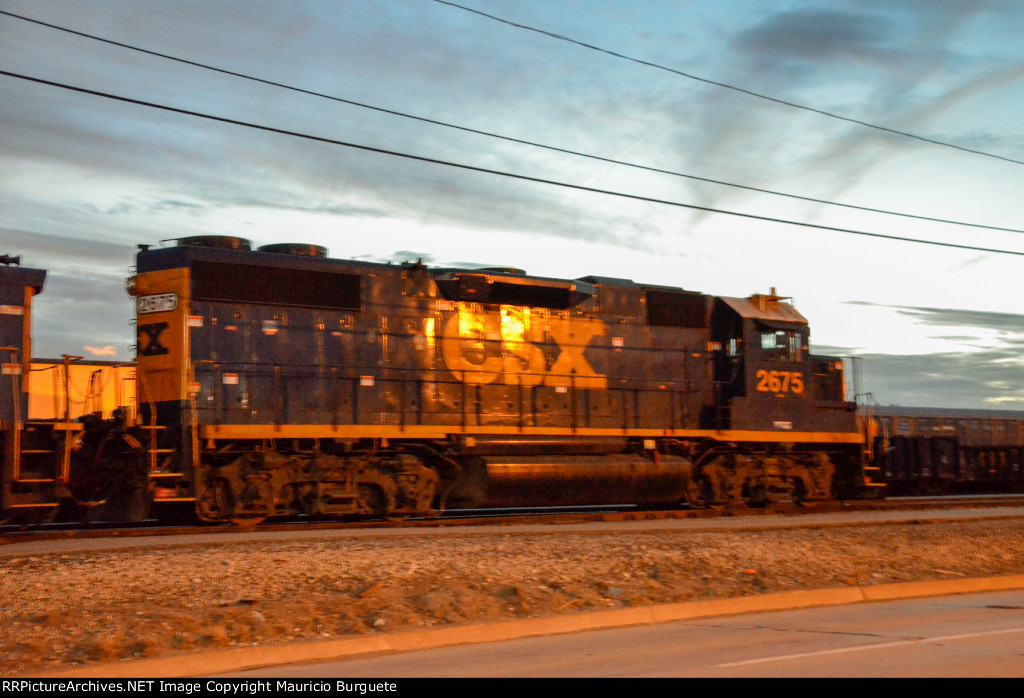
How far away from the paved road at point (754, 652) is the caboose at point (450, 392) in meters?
7.71

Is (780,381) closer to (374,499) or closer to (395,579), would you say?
(374,499)

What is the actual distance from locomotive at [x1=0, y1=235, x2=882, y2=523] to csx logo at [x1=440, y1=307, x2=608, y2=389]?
29 mm

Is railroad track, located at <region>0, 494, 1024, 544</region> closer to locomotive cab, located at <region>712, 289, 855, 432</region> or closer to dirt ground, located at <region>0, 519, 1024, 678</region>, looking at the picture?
locomotive cab, located at <region>712, 289, 855, 432</region>

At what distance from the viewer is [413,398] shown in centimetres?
1562

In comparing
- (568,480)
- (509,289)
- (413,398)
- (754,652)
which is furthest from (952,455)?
(754,652)

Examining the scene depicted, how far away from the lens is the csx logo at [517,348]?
53.0 feet

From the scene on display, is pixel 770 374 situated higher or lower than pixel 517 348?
lower

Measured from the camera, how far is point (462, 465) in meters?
15.9

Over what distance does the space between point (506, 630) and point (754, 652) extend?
186cm

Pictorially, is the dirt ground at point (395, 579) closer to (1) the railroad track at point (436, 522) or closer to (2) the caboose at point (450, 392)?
(1) the railroad track at point (436, 522)

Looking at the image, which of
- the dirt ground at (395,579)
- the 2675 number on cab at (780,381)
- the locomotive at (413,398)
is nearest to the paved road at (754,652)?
the dirt ground at (395,579)

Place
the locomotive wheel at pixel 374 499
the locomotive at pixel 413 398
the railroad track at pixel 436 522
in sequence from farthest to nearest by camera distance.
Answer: the locomotive wheel at pixel 374 499, the locomotive at pixel 413 398, the railroad track at pixel 436 522

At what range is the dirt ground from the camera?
7.02m
